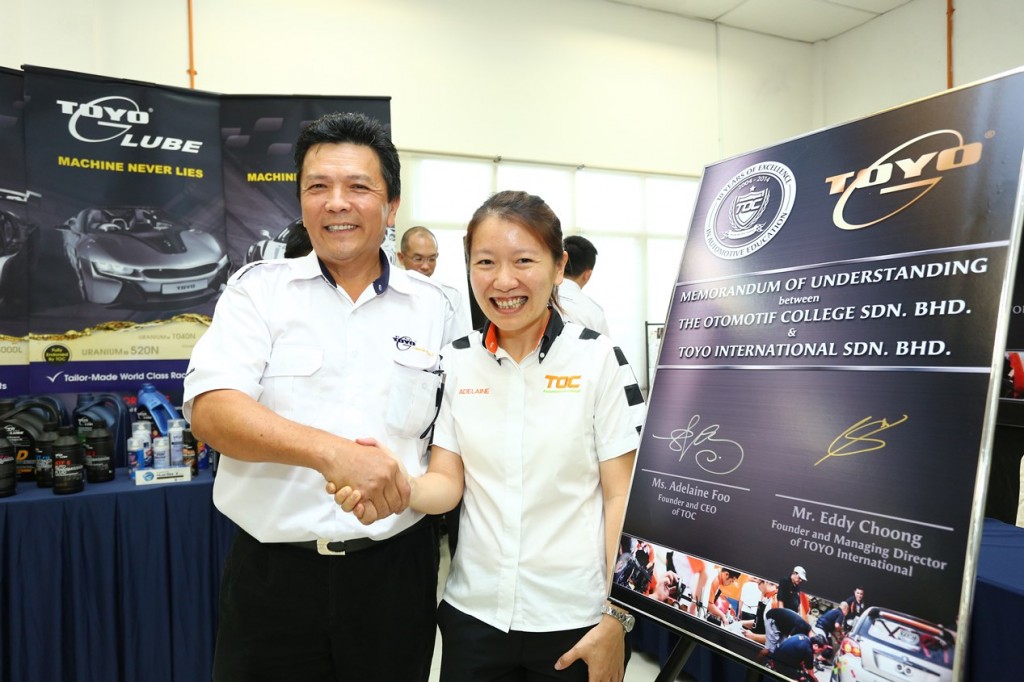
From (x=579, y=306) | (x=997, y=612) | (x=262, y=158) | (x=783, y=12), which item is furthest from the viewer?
(x=783, y=12)

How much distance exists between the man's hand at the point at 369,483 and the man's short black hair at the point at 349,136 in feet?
2.13

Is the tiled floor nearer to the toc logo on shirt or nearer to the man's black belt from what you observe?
the man's black belt

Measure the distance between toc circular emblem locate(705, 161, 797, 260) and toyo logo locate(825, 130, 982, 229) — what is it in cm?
11

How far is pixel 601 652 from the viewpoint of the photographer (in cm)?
118

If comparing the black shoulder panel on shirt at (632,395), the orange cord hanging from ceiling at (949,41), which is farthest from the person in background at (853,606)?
the orange cord hanging from ceiling at (949,41)

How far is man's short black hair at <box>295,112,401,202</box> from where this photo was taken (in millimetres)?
1408

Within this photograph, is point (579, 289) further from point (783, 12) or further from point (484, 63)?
point (783, 12)

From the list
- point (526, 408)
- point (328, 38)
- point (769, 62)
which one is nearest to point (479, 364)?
point (526, 408)

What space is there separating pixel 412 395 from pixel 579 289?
2574mm

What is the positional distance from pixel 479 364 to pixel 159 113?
2.77 m

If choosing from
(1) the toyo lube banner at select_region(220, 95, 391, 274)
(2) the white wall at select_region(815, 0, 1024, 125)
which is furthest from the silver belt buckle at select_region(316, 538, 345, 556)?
(2) the white wall at select_region(815, 0, 1024, 125)

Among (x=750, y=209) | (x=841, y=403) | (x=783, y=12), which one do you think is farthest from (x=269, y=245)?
(x=783, y=12)

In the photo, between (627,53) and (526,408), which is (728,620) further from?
(627,53)
